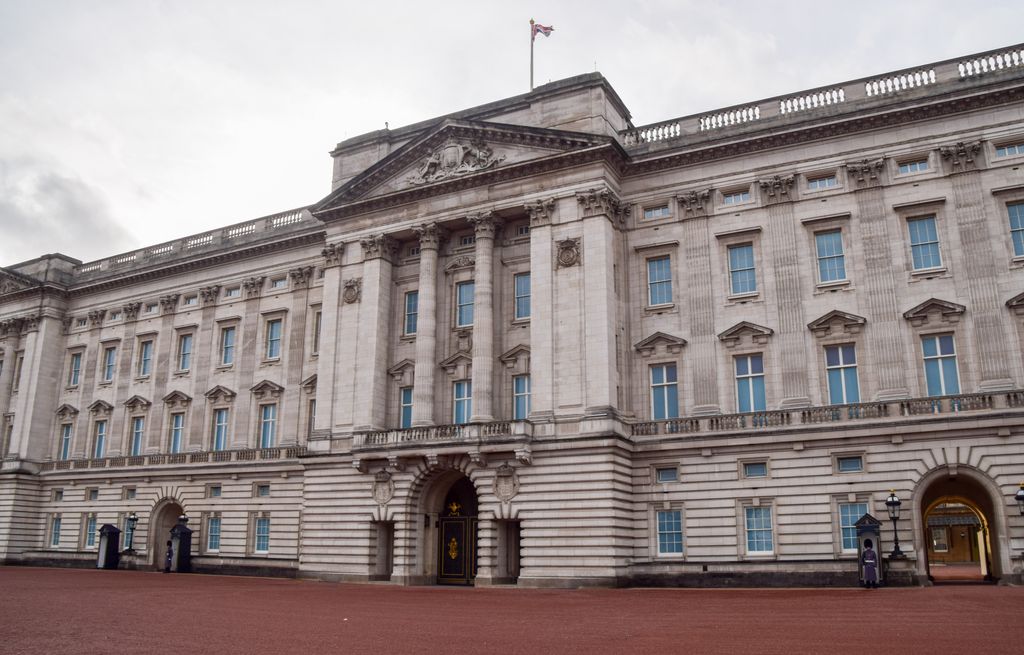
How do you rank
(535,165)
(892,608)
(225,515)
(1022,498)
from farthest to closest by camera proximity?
(225,515) → (535,165) → (1022,498) → (892,608)

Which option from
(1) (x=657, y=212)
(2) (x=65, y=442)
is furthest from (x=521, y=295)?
(2) (x=65, y=442)

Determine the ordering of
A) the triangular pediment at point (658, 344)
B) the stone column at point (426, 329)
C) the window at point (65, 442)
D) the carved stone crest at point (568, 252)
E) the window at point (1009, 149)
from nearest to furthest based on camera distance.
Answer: the window at point (1009, 149) < the triangular pediment at point (658, 344) < the carved stone crest at point (568, 252) < the stone column at point (426, 329) < the window at point (65, 442)

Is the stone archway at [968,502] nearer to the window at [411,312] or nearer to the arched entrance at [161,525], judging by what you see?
the window at [411,312]

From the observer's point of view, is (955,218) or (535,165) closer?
(955,218)

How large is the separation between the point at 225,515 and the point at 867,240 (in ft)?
124

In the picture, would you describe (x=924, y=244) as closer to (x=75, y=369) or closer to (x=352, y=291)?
(x=352, y=291)

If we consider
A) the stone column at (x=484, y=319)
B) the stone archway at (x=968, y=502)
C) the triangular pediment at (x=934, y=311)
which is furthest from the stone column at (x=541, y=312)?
the stone archway at (x=968, y=502)

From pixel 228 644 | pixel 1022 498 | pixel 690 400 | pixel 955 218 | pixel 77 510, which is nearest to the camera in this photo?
pixel 228 644

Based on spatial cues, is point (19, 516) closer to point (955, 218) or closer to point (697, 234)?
point (697, 234)

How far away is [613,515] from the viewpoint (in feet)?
120

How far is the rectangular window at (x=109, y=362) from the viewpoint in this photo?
60812 mm

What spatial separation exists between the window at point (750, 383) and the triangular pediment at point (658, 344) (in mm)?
2723

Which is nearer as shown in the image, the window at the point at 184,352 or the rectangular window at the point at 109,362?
the window at the point at 184,352

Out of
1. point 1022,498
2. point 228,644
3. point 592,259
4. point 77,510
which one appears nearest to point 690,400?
point 592,259
